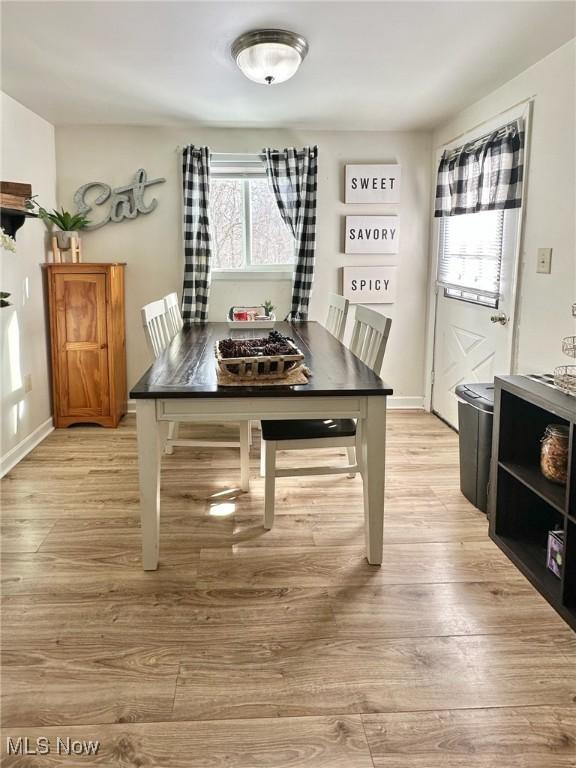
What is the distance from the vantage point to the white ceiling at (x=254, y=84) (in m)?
2.43

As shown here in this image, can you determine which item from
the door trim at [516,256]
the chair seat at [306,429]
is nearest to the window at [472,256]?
the door trim at [516,256]

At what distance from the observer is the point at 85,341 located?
14.2 ft

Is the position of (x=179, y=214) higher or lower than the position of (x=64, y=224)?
higher

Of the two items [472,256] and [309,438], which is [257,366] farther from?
[472,256]

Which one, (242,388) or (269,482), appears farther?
(269,482)

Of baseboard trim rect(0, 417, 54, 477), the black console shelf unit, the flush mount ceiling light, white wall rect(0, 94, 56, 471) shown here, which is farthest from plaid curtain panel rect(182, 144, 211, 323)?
the black console shelf unit

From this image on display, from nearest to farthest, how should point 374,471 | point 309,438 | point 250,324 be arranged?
1. point 374,471
2. point 309,438
3. point 250,324

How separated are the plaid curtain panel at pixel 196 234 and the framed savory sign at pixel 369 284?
3.54 ft

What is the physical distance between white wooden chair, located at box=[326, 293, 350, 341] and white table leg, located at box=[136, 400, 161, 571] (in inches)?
63.0

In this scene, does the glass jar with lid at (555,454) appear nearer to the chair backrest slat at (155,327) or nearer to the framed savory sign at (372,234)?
the chair backrest slat at (155,327)

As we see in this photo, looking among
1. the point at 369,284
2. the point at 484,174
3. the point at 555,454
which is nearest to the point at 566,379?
the point at 555,454

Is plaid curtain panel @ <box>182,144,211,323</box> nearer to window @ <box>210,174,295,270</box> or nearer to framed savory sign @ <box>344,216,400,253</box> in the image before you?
window @ <box>210,174,295,270</box>

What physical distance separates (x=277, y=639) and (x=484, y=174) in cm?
284

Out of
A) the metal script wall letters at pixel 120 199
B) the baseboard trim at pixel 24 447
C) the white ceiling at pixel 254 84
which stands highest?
the white ceiling at pixel 254 84
